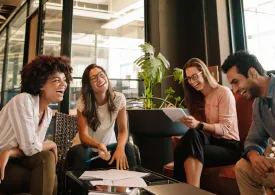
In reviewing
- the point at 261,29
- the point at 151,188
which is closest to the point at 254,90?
the point at 151,188

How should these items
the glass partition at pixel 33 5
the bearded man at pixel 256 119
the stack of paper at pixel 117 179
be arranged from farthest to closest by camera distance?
the glass partition at pixel 33 5
the bearded man at pixel 256 119
the stack of paper at pixel 117 179

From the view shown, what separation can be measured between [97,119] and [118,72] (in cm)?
164

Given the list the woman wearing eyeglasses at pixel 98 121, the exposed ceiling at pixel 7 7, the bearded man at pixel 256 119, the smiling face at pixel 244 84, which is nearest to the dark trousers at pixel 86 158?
the woman wearing eyeglasses at pixel 98 121

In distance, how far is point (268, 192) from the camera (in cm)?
139

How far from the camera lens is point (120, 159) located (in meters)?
1.45

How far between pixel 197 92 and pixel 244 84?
68cm

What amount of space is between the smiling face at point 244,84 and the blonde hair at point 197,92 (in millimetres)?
498

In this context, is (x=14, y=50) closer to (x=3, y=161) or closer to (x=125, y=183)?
(x=3, y=161)

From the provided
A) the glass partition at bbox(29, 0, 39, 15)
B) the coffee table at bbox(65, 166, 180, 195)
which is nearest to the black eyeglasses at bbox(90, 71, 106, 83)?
the coffee table at bbox(65, 166, 180, 195)

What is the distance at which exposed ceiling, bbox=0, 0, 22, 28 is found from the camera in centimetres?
Result: 467

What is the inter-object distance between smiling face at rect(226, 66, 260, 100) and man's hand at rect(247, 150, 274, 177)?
0.31 metres

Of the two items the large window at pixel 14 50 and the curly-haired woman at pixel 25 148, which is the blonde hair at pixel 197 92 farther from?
the large window at pixel 14 50

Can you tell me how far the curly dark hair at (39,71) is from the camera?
1342 millimetres

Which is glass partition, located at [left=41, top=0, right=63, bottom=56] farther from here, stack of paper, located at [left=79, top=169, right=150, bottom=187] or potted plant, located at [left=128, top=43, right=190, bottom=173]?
stack of paper, located at [left=79, top=169, right=150, bottom=187]
